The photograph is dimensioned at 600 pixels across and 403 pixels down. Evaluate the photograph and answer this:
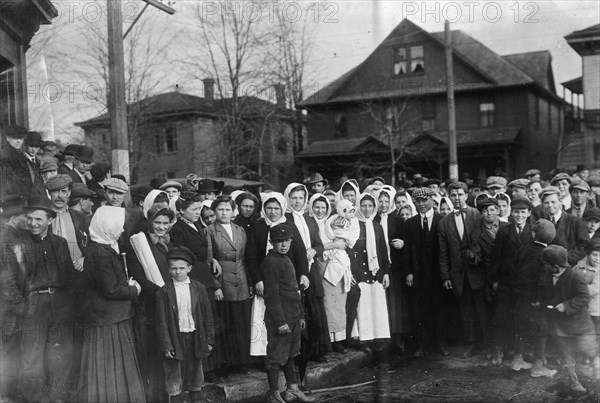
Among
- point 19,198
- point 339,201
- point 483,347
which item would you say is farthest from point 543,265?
point 19,198

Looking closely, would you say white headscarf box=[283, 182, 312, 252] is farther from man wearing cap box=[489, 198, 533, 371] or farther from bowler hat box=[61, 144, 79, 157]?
bowler hat box=[61, 144, 79, 157]

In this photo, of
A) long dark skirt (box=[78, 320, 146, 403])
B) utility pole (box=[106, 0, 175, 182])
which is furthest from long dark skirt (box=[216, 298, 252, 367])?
utility pole (box=[106, 0, 175, 182])

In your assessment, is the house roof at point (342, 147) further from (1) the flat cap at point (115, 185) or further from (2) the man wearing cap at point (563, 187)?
(1) the flat cap at point (115, 185)

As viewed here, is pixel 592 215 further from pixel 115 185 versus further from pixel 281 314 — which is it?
pixel 115 185

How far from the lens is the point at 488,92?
26.8 metres

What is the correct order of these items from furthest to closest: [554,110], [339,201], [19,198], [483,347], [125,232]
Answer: [554,110], [483,347], [339,201], [125,232], [19,198]

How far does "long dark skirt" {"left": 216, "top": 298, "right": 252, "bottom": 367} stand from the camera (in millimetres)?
6156

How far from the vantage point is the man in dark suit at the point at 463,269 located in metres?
7.17

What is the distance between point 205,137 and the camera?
28.1 meters

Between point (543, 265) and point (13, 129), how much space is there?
5.41m

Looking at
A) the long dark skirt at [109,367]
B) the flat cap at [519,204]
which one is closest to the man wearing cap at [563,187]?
the flat cap at [519,204]

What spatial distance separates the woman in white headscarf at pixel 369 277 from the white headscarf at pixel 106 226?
9.70 feet

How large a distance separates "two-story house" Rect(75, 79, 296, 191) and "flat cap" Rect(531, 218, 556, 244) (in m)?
16.5

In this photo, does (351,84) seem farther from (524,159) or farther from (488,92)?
(524,159)
